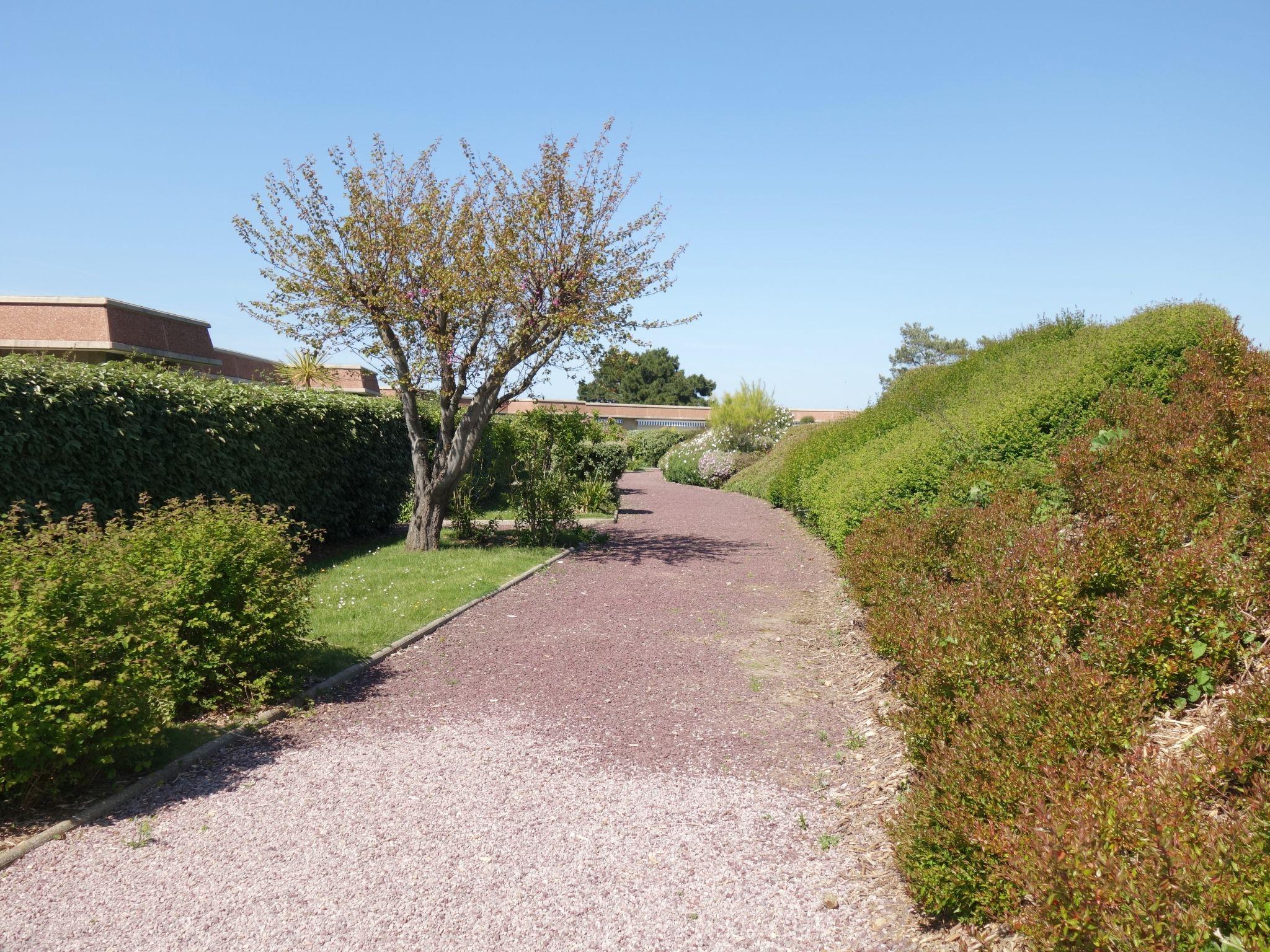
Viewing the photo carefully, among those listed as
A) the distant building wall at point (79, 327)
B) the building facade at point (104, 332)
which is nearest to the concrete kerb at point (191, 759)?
the building facade at point (104, 332)

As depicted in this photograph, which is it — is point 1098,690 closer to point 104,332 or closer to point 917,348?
point 104,332

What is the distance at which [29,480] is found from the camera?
7.61 m

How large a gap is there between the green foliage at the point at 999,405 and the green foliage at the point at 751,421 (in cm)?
1605

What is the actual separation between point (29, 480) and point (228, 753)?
4.45 metres

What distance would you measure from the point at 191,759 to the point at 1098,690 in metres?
4.94

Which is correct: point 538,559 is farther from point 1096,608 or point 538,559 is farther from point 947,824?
point 947,824

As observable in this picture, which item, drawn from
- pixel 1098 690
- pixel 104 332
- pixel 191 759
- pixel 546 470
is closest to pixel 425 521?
pixel 546 470

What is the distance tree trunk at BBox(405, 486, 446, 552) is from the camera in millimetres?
12836

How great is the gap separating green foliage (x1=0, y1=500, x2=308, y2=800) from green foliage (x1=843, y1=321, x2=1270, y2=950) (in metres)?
4.03

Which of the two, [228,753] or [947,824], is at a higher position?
[947,824]

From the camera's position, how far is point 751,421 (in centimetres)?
3195

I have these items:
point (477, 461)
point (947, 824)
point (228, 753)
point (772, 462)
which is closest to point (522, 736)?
point (228, 753)

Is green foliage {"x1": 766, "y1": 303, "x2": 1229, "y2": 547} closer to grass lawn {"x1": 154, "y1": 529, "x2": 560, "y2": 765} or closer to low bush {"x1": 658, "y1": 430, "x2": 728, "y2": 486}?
grass lawn {"x1": 154, "y1": 529, "x2": 560, "y2": 765}

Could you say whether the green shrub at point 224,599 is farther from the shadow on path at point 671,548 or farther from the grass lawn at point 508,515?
the grass lawn at point 508,515
